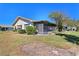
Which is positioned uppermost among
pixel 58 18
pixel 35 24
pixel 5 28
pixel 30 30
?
pixel 58 18

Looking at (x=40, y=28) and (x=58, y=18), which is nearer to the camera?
(x=58, y=18)

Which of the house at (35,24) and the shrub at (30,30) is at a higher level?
the house at (35,24)

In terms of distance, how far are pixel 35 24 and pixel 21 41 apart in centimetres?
93

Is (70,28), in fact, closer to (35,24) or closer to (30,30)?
(35,24)

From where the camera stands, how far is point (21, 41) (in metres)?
7.25

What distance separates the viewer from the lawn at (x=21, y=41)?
683 centimetres

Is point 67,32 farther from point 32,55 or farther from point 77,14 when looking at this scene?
point 32,55

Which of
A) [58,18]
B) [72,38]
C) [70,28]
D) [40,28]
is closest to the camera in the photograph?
[58,18]

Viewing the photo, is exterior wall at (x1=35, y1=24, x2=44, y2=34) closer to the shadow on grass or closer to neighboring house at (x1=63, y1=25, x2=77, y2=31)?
the shadow on grass

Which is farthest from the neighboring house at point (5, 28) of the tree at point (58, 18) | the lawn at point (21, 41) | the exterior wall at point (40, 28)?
the tree at point (58, 18)

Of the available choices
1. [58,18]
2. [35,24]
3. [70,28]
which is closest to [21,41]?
[35,24]

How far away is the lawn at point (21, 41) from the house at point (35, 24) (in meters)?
0.28

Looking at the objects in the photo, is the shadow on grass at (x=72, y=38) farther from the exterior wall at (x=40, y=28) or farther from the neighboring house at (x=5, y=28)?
the neighboring house at (x=5, y=28)

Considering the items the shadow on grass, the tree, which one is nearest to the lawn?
the shadow on grass
